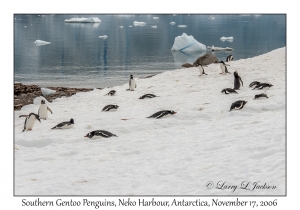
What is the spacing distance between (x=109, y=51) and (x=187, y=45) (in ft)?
24.6

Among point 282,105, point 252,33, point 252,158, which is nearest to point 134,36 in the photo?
point 252,33

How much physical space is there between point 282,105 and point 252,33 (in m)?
46.2

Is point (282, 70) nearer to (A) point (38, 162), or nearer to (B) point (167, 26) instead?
(A) point (38, 162)

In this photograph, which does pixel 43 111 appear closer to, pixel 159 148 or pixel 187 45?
pixel 159 148

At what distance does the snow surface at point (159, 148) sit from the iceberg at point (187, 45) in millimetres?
28908

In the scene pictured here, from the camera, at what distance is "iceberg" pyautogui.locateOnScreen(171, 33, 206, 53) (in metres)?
43.5

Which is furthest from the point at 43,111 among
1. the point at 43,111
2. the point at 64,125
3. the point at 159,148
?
the point at 159,148

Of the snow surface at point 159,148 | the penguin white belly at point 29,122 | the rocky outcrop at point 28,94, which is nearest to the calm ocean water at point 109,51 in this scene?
the rocky outcrop at point 28,94

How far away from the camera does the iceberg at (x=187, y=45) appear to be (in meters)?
43.5

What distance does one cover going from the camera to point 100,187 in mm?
7133

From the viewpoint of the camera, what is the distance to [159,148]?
29.7 ft

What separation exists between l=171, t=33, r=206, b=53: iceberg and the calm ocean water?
0.64m

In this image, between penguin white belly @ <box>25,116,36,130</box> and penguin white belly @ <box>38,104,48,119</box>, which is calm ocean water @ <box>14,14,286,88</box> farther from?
penguin white belly @ <box>25,116,36,130</box>

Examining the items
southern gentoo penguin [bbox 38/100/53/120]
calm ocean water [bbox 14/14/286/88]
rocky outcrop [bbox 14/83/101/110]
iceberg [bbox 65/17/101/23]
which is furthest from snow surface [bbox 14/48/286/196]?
iceberg [bbox 65/17/101/23]
